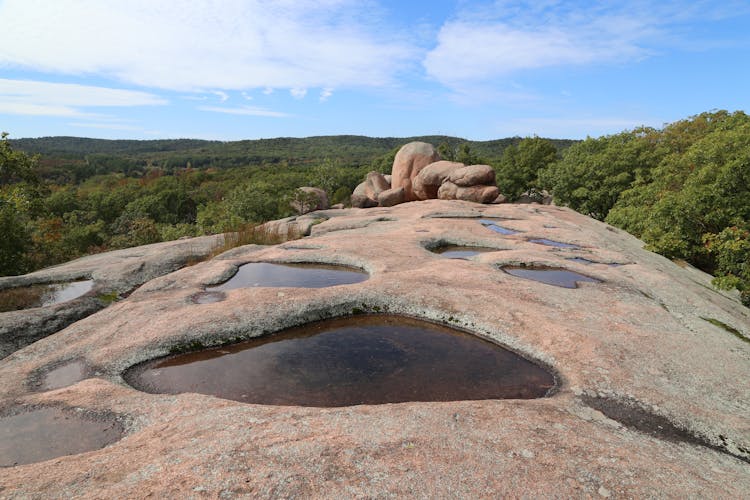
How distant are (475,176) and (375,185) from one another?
44.8ft

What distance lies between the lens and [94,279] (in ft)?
52.0

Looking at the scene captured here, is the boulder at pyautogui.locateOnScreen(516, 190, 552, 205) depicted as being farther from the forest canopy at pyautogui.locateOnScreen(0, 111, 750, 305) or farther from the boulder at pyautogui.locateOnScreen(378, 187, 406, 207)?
the boulder at pyautogui.locateOnScreen(378, 187, 406, 207)

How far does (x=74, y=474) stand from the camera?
16.2 feet

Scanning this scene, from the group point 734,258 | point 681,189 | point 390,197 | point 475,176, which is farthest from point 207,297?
point 390,197

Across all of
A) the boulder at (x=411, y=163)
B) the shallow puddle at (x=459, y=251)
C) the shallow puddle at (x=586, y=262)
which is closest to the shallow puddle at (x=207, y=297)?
the shallow puddle at (x=459, y=251)

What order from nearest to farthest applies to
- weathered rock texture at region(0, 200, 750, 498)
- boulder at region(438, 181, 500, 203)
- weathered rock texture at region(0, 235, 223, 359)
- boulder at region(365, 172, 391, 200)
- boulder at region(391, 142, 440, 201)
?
weathered rock texture at region(0, 200, 750, 498) < weathered rock texture at region(0, 235, 223, 359) < boulder at region(438, 181, 500, 203) < boulder at region(391, 142, 440, 201) < boulder at region(365, 172, 391, 200)

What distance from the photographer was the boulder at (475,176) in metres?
39.3

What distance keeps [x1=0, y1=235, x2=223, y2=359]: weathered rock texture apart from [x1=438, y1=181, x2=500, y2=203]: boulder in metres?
25.3

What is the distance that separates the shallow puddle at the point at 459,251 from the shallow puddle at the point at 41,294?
50.9 feet

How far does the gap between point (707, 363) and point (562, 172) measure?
38946 millimetres

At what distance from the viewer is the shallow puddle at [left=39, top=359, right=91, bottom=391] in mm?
8156

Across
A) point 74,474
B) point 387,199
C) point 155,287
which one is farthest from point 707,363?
point 387,199

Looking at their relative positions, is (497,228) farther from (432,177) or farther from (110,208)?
(110,208)

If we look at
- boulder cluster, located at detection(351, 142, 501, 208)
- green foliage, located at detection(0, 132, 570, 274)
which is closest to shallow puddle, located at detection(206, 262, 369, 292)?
green foliage, located at detection(0, 132, 570, 274)
